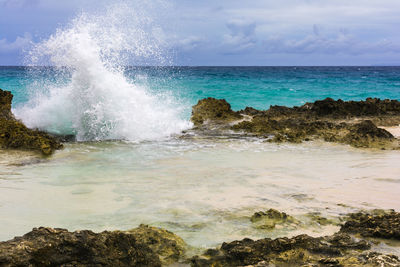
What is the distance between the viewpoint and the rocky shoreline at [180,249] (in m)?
2.13

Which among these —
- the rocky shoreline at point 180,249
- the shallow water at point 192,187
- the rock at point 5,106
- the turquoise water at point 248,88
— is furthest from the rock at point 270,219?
the turquoise water at point 248,88

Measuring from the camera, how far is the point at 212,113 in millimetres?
8906

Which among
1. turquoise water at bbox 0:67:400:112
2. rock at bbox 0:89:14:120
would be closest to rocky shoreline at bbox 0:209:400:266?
rock at bbox 0:89:14:120

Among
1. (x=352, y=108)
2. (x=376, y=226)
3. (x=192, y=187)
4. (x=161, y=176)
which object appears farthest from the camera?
(x=352, y=108)

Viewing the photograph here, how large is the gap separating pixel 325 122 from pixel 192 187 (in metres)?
4.69

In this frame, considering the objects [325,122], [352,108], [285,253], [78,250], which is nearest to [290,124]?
[325,122]

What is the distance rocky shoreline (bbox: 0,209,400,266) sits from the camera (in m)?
2.13

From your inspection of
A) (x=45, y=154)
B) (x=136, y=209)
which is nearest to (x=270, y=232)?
(x=136, y=209)

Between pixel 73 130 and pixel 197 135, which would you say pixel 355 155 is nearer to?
pixel 197 135

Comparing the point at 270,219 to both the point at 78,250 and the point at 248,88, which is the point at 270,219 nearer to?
the point at 78,250

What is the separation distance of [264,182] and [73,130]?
171 inches

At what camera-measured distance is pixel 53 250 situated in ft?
6.99

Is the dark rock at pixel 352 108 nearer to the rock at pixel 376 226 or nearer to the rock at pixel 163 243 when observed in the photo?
the rock at pixel 376 226

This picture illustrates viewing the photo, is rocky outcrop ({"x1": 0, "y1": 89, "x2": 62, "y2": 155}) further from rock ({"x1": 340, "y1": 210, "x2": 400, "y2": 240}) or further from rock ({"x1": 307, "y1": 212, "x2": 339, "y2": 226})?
rock ({"x1": 340, "y1": 210, "x2": 400, "y2": 240})
